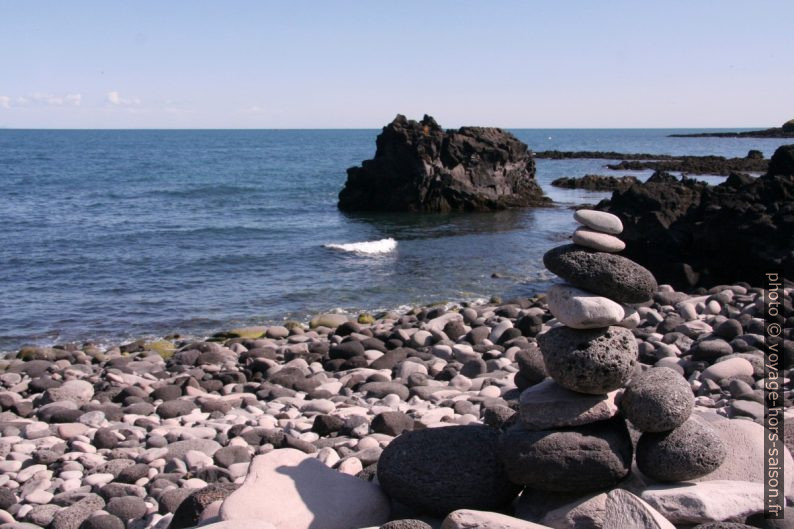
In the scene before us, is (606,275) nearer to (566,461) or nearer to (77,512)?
(566,461)

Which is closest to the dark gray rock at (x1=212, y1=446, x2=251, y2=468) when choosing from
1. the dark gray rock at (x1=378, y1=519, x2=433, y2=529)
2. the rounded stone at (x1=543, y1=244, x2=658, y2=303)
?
the dark gray rock at (x1=378, y1=519, x2=433, y2=529)

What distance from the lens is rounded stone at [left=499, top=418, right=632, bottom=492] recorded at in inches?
215

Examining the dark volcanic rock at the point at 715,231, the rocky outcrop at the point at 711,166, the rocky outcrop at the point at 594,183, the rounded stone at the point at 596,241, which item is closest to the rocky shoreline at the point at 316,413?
the rounded stone at the point at 596,241

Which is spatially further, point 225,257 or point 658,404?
point 225,257

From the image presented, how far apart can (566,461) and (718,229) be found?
16172mm

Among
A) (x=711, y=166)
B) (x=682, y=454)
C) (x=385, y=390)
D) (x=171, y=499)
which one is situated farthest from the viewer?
(x=711, y=166)

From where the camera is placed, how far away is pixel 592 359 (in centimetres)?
568

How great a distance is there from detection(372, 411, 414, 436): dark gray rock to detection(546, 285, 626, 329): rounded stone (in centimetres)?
309

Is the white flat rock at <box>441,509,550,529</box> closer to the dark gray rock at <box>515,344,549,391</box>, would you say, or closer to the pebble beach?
the pebble beach

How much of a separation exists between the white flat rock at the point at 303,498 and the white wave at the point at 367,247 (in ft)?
70.7

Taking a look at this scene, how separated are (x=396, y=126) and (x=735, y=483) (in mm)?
38632

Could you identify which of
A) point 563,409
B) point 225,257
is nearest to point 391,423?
point 563,409

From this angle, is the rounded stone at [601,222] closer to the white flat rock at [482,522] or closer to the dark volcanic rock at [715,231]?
the white flat rock at [482,522]

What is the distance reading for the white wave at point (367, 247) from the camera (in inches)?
1107
